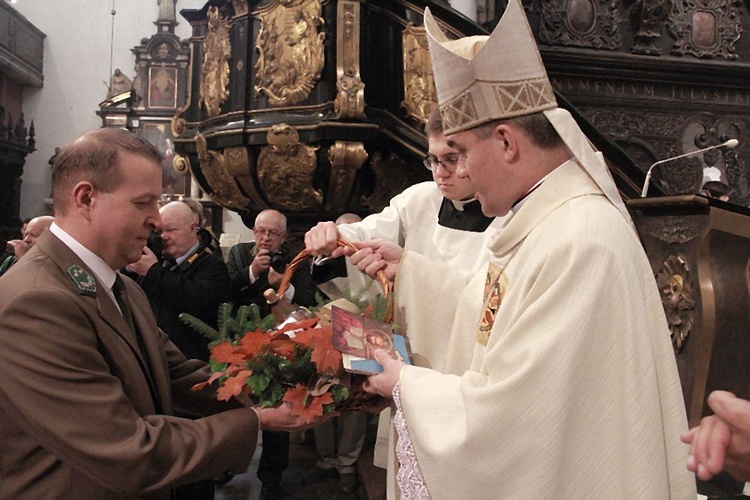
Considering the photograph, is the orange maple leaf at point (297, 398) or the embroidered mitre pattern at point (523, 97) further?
the orange maple leaf at point (297, 398)

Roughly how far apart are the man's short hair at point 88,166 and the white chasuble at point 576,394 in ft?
3.54

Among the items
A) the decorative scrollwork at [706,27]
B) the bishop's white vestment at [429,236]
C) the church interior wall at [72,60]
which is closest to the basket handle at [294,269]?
the bishop's white vestment at [429,236]

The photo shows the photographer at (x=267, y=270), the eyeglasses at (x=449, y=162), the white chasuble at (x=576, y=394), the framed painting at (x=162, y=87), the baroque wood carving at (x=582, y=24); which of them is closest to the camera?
the white chasuble at (x=576, y=394)

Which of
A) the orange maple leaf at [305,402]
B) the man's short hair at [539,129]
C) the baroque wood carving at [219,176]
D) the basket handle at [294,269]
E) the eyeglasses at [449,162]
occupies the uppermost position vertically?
the baroque wood carving at [219,176]

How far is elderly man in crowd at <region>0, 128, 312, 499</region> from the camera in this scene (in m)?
1.65

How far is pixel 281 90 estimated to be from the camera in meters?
4.80

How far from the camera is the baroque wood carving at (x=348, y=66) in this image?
453 cm

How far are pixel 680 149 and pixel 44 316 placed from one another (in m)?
8.20

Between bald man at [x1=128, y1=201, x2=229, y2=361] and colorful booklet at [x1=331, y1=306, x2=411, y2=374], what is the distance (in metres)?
2.08

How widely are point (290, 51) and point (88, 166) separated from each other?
3147 mm

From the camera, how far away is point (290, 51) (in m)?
4.79

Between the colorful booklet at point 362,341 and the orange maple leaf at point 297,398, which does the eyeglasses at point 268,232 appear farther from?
the orange maple leaf at point 297,398

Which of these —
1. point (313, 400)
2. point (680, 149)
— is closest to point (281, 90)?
point (313, 400)

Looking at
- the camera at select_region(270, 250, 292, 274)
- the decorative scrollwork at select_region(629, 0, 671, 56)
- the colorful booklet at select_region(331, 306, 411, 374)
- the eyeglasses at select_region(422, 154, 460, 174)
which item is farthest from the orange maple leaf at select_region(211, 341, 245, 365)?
the decorative scrollwork at select_region(629, 0, 671, 56)
